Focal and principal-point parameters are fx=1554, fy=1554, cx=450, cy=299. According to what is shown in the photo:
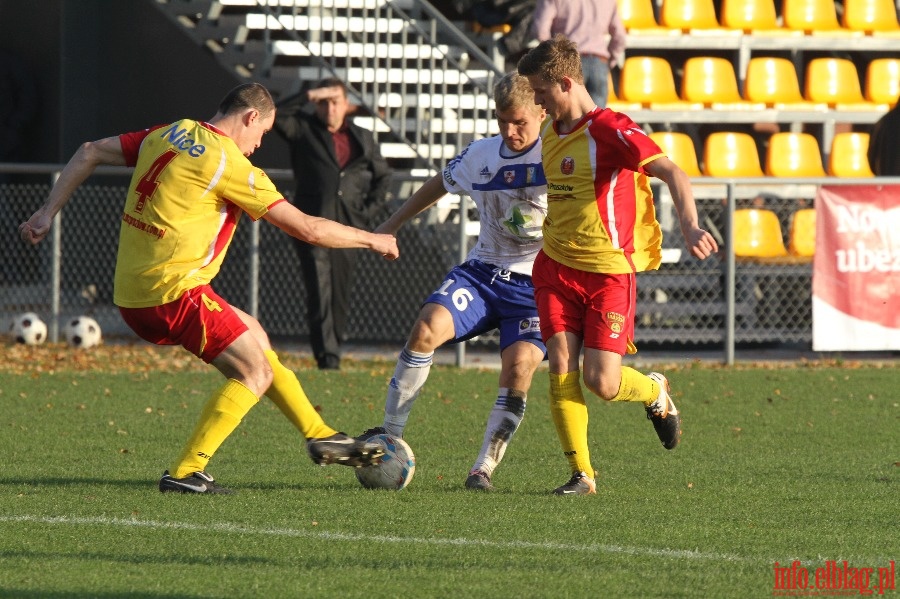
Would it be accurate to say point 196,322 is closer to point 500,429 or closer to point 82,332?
point 500,429

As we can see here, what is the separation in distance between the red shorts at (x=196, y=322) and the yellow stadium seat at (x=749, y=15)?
12316 mm

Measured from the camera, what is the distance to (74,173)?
7.20 meters

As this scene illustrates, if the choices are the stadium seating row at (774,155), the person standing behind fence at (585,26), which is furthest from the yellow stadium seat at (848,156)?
the person standing behind fence at (585,26)

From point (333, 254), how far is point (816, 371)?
14.2ft

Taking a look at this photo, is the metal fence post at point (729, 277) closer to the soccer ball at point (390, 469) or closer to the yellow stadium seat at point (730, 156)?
the yellow stadium seat at point (730, 156)

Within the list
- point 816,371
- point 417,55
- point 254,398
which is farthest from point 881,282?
point 254,398

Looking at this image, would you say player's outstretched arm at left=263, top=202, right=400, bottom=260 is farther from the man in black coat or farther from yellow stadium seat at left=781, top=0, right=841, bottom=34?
yellow stadium seat at left=781, top=0, right=841, bottom=34

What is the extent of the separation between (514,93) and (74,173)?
2.10 meters

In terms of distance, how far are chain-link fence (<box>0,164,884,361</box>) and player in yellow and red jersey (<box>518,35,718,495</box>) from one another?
676 cm

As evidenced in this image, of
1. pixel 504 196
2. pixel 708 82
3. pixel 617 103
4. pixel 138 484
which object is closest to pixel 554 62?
pixel 504 196

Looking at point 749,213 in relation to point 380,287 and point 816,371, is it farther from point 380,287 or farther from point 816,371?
point 380,287

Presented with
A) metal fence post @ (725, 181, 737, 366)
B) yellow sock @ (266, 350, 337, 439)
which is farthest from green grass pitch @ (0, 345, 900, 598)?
metal fence post @ (725, 181, 737, 366)

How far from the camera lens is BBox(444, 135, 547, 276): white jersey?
771 cm

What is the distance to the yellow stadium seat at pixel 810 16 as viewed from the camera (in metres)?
18.5
